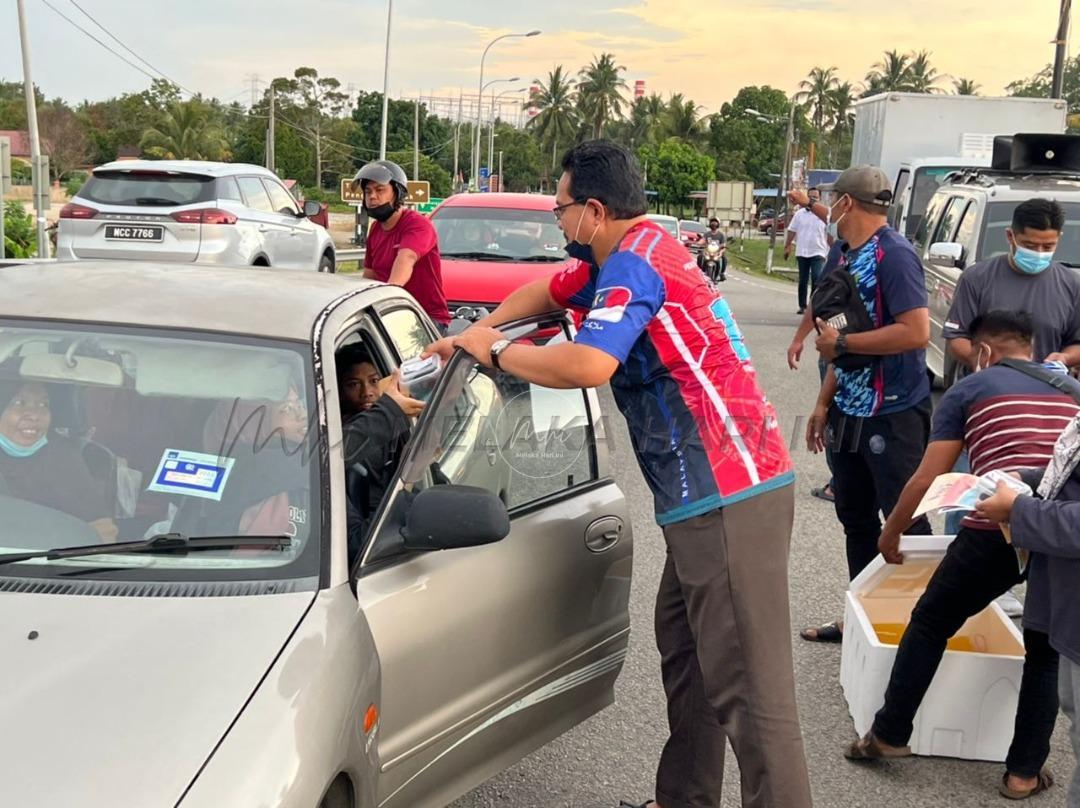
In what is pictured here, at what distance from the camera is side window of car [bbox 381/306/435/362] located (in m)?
3.90

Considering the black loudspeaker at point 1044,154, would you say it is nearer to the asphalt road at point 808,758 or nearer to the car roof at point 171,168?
the asphalt road at point 808,758

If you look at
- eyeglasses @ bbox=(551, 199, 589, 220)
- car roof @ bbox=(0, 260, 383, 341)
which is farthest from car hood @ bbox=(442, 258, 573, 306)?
eyeglasses @ bbox=(551, 199, 589, 220)

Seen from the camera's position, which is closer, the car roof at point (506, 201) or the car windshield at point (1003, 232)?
the car windshield at point (1003, 232)

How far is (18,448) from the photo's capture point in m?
3.03

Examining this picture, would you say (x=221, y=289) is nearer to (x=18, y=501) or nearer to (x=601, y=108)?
(x=18, y=501)

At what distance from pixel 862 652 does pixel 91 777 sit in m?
3.01

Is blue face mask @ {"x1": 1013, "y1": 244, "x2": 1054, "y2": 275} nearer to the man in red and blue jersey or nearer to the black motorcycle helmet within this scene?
the man in red and blue jersey

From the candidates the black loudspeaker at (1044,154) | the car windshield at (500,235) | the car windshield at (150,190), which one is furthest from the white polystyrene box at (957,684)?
the car windshield at (150,190)

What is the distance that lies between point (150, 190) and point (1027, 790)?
1271 cm

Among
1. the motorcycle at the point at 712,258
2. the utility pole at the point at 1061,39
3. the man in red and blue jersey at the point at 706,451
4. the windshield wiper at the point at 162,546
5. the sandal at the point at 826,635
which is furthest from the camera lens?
the motorcycle at the point at 712,258

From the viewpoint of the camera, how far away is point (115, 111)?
8206 centimetres

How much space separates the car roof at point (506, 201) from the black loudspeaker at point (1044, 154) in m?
4.49

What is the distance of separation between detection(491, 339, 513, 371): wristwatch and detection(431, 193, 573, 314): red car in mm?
7284

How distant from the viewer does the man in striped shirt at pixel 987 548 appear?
3.82 meters
